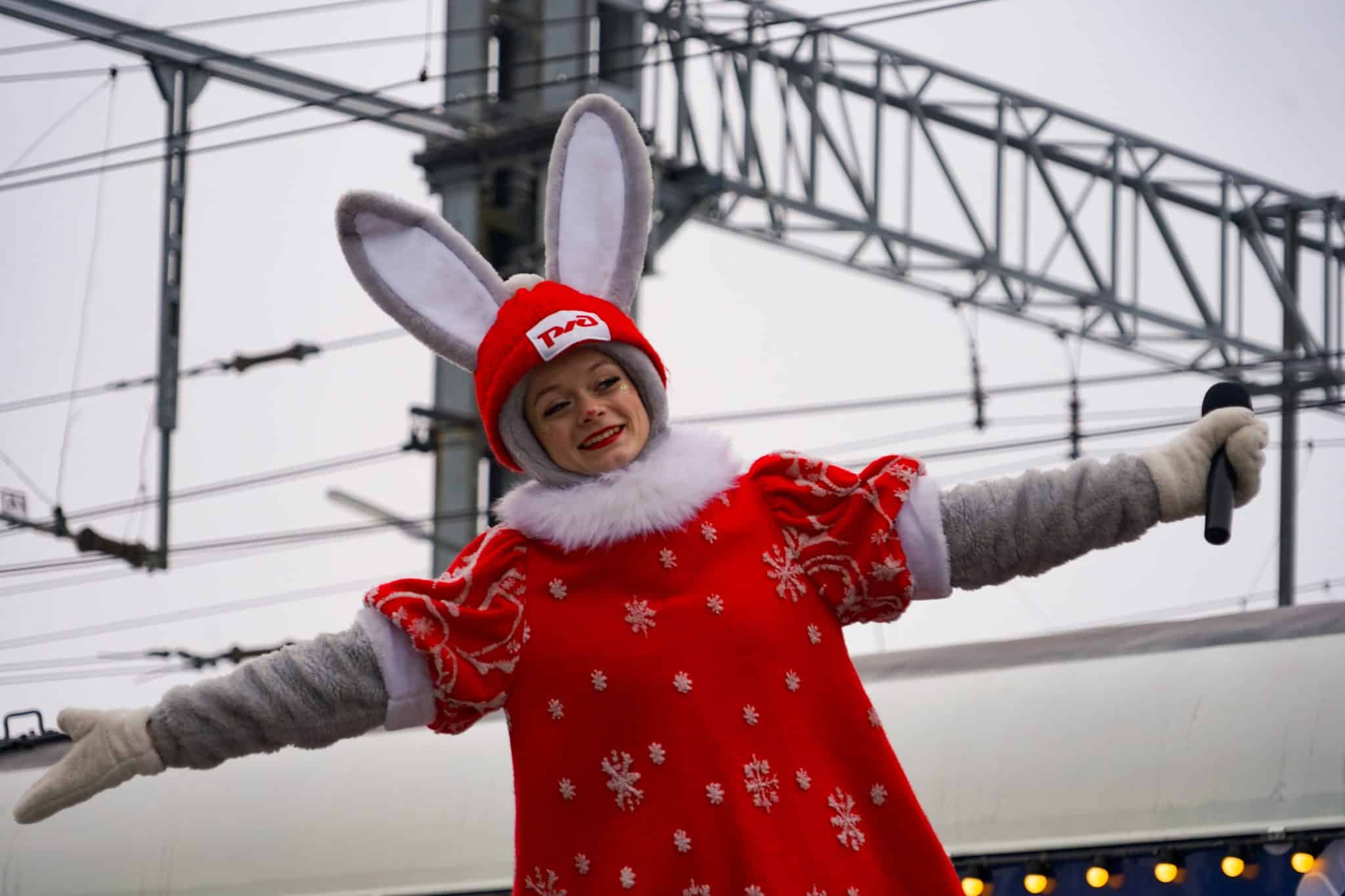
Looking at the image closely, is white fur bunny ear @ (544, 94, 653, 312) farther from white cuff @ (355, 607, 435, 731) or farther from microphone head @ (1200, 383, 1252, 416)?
microphone head @ (1200, 383, 1252, 416)

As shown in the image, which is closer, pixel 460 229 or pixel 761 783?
pixel 761 783

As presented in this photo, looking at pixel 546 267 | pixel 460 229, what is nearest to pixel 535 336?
pixel 546 267

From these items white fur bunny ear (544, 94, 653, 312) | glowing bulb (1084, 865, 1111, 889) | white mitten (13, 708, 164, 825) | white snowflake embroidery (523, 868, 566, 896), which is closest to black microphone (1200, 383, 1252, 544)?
white fur bunny ear (544, 94, 653, 312)

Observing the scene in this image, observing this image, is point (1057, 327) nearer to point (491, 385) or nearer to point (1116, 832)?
point (1116, 832)

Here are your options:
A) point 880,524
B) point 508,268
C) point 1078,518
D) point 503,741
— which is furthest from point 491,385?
point 508,268

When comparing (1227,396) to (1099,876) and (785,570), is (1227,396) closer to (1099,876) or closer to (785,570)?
(785,570)

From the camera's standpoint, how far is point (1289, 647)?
239 inches

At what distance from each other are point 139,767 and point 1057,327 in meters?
8.27

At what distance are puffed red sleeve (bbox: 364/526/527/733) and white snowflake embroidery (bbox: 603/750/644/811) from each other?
9.1 inches

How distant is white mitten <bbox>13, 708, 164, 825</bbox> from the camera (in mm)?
3434

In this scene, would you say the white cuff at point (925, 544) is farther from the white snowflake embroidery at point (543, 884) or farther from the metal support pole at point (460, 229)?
the metal support pole at point (460, 229)

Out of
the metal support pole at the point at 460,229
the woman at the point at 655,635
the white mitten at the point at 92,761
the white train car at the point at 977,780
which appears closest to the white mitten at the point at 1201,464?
the woman at the point at 655,635

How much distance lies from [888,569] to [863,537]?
0.07 m

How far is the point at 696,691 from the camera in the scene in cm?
358
